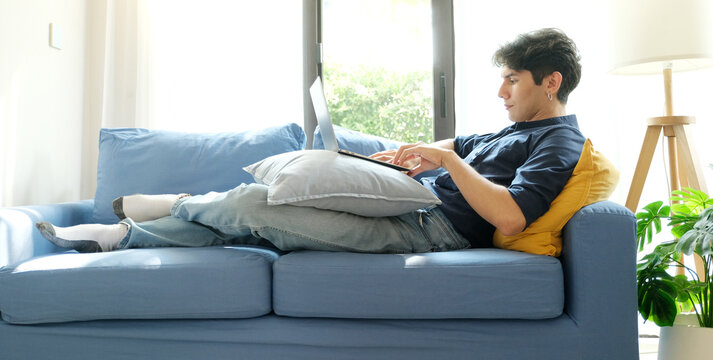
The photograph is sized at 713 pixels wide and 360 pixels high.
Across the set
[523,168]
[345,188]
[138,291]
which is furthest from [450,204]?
[138,291]

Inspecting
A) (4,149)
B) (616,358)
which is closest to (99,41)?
(4,149)

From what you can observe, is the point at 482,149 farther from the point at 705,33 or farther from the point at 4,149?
the point at 4,149

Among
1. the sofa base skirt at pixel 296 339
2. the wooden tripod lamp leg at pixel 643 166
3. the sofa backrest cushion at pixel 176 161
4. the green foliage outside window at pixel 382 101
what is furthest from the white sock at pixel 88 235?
the wooden tripod lamp leg at pixel 643 166

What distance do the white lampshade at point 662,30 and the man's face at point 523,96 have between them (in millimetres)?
758

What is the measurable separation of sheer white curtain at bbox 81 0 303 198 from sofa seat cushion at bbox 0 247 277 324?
4.85 feet

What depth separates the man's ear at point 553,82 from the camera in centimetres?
167

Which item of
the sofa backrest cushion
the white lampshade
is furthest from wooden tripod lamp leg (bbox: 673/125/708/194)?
the sofa backrest cushion

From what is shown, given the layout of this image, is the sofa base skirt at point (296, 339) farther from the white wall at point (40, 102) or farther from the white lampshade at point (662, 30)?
the white lampshade at point (662, 30)

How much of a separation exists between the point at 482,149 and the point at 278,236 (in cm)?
70

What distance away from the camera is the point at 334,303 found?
1.40 m

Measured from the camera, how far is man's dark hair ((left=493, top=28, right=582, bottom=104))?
1681mm

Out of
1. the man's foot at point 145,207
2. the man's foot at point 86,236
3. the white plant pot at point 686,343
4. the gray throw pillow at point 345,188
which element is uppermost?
the gray throw pillow at point 345,188

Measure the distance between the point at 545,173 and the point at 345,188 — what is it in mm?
517

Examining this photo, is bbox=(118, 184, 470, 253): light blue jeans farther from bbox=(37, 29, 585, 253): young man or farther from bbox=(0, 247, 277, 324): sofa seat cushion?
bbox=(0, 247, 277, 324): sofa seat cushion
